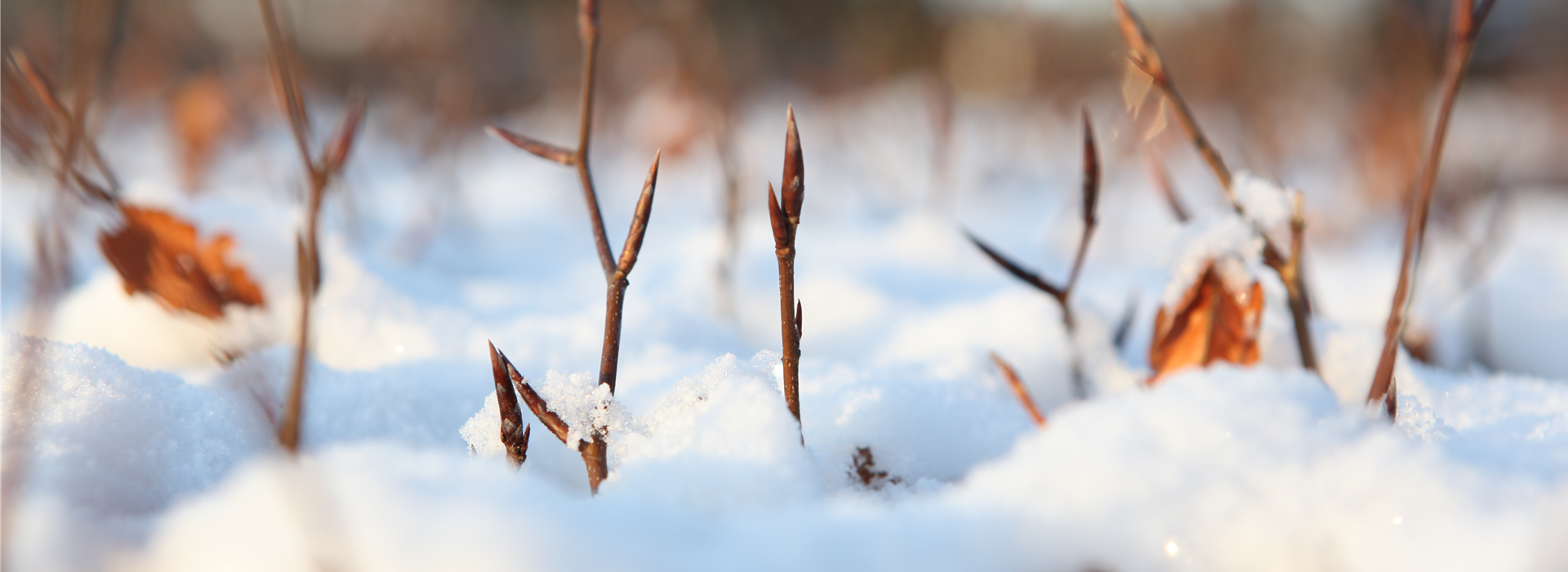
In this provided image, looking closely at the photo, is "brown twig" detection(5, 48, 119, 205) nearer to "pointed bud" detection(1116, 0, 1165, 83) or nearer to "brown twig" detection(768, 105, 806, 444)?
"brown twig" detection(768, 105, 806, 444)

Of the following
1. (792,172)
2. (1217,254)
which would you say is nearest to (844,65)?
(1217,254)

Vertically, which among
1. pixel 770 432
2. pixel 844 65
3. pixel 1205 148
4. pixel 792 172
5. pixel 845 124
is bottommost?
pixel 770 432

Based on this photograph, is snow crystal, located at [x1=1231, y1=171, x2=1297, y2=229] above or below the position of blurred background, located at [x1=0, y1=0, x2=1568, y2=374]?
below

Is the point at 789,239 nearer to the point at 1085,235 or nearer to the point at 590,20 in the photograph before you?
the point at 590,20

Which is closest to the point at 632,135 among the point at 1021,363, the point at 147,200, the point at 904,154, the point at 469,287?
the point at 904,154

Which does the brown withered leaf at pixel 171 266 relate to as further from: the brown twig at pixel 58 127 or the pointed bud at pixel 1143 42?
the pointed bud at pixel 1143 42

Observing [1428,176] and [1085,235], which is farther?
[1085,235]

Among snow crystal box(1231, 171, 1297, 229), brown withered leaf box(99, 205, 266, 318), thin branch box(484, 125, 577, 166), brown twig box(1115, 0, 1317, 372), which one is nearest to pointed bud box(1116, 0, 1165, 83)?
brown twig box(1115, 0, 1317, 372)
